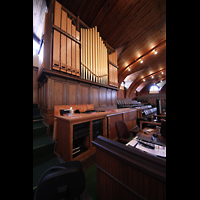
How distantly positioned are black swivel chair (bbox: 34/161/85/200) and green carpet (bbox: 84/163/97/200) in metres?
0.81

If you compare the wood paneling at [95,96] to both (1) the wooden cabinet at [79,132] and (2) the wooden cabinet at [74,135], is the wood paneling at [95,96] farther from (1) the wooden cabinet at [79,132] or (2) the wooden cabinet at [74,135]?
(2) the wooden cabinet at [74,135]

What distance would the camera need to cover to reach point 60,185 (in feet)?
2.15

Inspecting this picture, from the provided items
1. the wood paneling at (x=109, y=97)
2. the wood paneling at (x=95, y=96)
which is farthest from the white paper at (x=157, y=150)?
the wood paneling at (x=109, y=97)

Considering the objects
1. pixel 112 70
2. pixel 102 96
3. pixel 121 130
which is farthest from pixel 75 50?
pixel 121 130

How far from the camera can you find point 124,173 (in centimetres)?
73

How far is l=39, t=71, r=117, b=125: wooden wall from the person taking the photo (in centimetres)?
249

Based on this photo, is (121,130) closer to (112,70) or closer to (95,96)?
(95,96)

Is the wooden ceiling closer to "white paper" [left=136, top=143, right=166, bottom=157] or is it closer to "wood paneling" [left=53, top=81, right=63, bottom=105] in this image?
"wood paneling" [left=53, top=81, right=63, bottom=105]

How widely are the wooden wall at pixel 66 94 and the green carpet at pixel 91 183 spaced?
1.60 metres

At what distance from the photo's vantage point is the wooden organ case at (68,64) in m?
2.55

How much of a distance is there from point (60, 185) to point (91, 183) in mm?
1082

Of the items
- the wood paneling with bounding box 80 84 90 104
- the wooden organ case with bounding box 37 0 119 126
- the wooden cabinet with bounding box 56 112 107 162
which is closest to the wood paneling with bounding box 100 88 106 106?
the wooden organ case with bounding box 37 0 119 126
